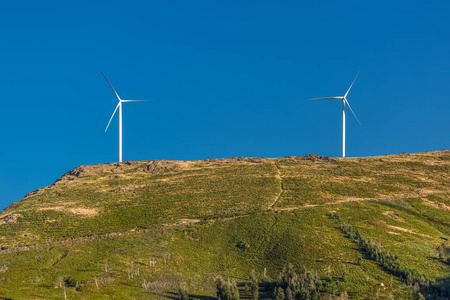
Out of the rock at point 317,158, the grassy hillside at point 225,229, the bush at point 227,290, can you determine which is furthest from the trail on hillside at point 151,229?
the rock at point 317,158

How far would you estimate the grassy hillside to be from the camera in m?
69.5

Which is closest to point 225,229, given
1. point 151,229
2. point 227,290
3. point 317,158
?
point 151,229

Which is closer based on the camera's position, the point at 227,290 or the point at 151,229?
the point at 227,290

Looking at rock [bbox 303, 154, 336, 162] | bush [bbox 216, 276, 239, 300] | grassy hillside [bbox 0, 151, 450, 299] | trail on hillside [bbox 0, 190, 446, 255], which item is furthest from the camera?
rock [bbox 303, 154, 336, 162]

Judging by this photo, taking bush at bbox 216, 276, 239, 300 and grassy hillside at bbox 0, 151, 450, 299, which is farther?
grassy hillside at bbox 0, 151, 450, 299

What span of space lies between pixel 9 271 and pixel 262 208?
5477 cm

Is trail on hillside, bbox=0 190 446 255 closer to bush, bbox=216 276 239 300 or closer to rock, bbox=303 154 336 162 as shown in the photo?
bush, bbox=216 276 239 300

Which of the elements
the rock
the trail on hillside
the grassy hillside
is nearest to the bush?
the grassy hillside

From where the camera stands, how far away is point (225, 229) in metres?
94.4

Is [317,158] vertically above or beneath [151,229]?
above

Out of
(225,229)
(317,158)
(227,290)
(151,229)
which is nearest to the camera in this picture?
(227,290)

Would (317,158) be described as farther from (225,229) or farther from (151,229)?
(151,229)

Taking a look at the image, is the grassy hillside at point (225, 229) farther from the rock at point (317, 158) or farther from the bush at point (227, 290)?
the rock at point (317, 158)

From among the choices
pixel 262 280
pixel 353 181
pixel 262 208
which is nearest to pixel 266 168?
pixel 353 181
